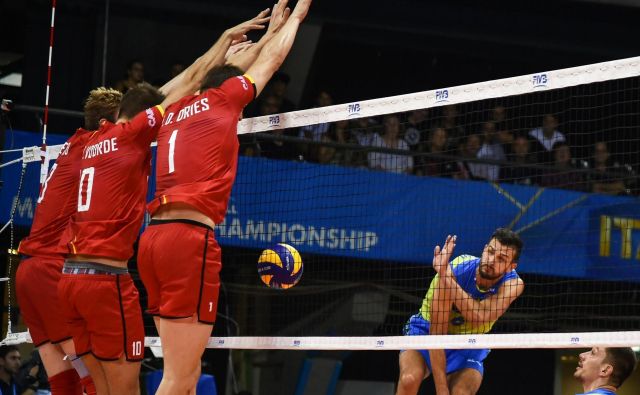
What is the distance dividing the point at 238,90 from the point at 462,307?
2659 mm

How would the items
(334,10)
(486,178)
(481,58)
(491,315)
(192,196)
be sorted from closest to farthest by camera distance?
1. (192,196)
2. (491,315)
3. (486,178)
4. (334,10)
5. (481,58)

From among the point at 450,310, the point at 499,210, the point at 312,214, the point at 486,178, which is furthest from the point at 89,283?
the point at 486,178

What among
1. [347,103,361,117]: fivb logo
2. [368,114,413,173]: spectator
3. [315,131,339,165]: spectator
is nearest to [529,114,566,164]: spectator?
[368,114,413,173]: spectator

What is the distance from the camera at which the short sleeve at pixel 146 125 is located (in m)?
6.71

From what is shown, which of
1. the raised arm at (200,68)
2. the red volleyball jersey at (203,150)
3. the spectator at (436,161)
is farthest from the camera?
the spectator at (436,161)

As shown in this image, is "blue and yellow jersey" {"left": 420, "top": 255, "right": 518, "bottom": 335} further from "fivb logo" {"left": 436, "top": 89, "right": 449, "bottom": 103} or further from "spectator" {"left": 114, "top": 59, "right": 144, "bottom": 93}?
"spectator" {"left": 114, "top": 59, "right": 144, "bottom": 93}

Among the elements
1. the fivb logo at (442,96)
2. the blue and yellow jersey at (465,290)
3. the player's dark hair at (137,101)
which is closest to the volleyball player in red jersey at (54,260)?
the player's dark hair at (137,101)

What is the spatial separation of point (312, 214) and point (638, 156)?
7.32 m

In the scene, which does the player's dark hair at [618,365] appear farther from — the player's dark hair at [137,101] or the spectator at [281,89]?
the spectator at [281,89]

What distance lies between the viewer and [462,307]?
7973mm

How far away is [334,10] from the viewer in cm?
1678

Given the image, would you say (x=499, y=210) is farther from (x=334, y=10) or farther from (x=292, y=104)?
(x=334, y=10)

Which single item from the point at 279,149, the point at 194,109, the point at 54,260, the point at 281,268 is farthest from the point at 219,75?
the point at 279,149

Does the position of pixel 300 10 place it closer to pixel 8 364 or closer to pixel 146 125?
pixel 146 125
